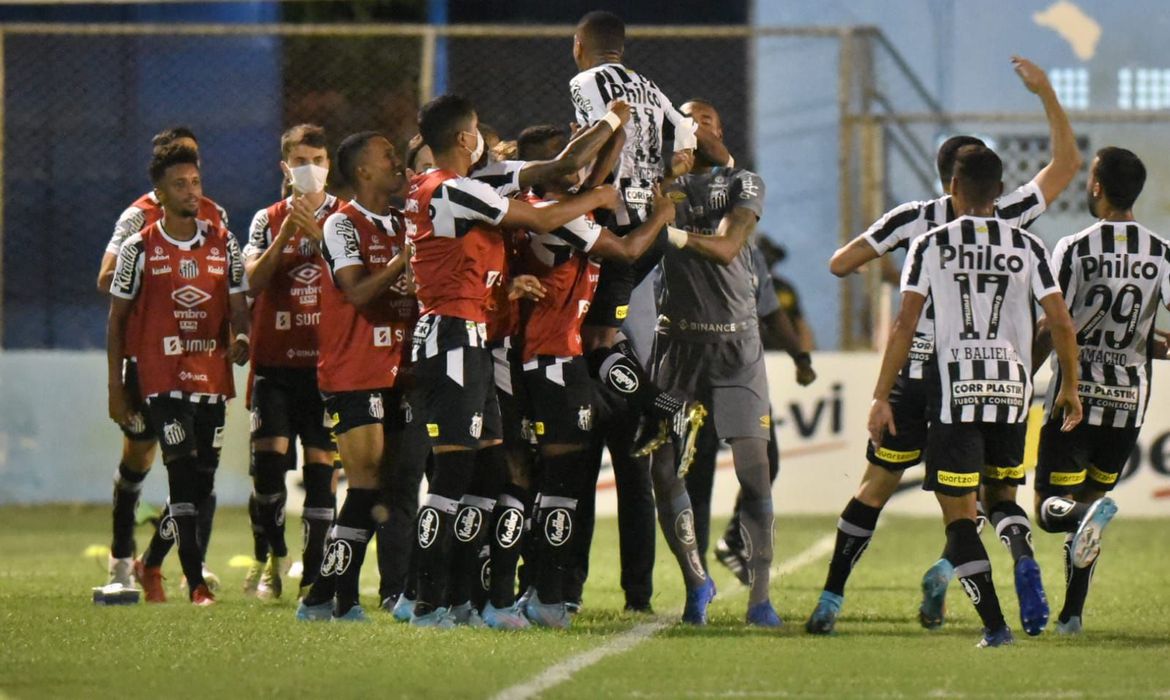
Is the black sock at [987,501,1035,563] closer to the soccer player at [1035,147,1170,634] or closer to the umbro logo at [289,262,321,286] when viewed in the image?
the soccer player at [1035,147,1170,634]

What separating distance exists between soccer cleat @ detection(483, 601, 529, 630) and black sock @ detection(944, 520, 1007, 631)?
1821 mm

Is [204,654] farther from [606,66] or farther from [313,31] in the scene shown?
[313,31]

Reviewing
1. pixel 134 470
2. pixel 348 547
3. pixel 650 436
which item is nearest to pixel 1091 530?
pixel 650 436

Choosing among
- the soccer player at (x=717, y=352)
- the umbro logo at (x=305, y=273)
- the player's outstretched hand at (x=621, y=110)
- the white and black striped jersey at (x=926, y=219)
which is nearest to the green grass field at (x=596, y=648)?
the soccer player at (x=717, y=352)

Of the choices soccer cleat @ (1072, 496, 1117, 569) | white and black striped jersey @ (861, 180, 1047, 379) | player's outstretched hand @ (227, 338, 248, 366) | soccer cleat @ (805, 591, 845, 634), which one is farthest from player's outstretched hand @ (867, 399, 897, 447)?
player's outstretched hand @ (227, 338, 248, 366)

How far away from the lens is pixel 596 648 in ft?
25.1

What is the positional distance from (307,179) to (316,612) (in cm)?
216

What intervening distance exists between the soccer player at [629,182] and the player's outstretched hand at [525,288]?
0.45 metres

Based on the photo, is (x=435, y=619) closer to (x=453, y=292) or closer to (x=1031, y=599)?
(x=453, y=292)

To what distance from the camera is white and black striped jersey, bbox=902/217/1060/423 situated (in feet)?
25.0

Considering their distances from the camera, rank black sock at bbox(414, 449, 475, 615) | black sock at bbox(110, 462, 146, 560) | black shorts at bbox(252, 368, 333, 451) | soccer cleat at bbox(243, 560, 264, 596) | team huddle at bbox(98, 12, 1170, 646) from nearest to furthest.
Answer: team huddle at bbox(98, 12, 1170, 646) < black sock at bbox(414, 449, 475, 615) < black shorts at bbox(252, 368, 333, 451) < black sock at bbox(110, 462, 146, 560) < soccer cleat at bbox(243, 560, 264, 596)

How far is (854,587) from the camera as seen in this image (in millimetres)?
10664

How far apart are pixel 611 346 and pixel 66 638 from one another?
261 centimetres

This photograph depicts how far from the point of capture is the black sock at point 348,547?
849cm
